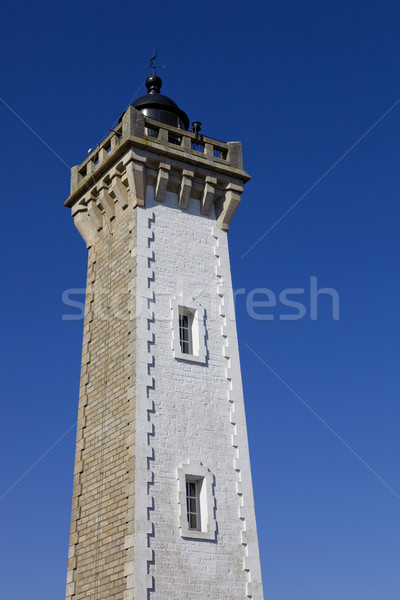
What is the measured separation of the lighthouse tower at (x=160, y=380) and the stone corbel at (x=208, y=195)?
0.13ft

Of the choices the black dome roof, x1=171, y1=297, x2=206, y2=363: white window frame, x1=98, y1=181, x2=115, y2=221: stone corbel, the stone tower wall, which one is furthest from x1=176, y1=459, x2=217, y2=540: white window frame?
the black dome roof

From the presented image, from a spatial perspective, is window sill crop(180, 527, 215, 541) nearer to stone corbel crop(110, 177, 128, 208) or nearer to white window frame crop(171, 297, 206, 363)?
white window frame crop(171, 297, 206, 363)

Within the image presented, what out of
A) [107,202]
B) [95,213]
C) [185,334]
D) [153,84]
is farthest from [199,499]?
[153,84]

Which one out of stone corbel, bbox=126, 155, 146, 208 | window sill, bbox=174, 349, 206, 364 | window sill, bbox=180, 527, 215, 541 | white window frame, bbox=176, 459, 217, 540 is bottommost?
window sill, bbox=180, 527, 215, 541

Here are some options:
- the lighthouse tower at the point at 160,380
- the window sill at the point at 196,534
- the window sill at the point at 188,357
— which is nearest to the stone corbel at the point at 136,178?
the lighthouse tower at the point at 160,380

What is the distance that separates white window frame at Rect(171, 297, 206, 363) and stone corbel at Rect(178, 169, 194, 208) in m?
2.83

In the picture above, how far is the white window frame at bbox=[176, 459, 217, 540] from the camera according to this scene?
15.2 m

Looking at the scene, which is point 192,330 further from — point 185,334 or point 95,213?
point 95,213

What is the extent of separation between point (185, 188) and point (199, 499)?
26.4 feet

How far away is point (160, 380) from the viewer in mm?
16328

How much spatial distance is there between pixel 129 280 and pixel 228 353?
309 centimetres

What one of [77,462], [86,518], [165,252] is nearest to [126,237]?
[165,252]

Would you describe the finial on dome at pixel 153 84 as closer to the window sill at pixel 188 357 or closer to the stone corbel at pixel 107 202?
the stone corbel at pixel 107 202

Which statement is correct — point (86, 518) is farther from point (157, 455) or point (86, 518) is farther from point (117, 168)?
point (117, 168)
